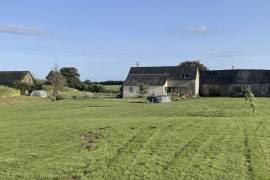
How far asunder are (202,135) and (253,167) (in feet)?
20.0

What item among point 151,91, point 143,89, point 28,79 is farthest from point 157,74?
point 28,79

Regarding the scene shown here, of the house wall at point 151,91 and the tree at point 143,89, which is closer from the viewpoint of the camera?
the tree at point 143,89

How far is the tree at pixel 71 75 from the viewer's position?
4489 inches

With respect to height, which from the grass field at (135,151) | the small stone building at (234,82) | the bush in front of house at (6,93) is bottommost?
the grass field at (135,151)

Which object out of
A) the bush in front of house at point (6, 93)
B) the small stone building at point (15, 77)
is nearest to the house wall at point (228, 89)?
the small stone building at point (15, 77)

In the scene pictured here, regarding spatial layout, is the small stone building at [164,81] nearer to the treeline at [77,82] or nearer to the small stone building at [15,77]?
the treeline at [77,82]

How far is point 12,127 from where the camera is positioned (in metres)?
22.7

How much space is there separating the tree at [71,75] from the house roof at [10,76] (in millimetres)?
14137

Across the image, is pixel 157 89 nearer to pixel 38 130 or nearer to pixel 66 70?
pixel 66 70

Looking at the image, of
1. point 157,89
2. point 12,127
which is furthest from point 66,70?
point 12,127

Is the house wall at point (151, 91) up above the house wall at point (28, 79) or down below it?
below

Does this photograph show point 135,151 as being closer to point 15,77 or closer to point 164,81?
point 164,81

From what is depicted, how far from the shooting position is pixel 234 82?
3501 inches

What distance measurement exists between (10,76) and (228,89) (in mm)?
49761
